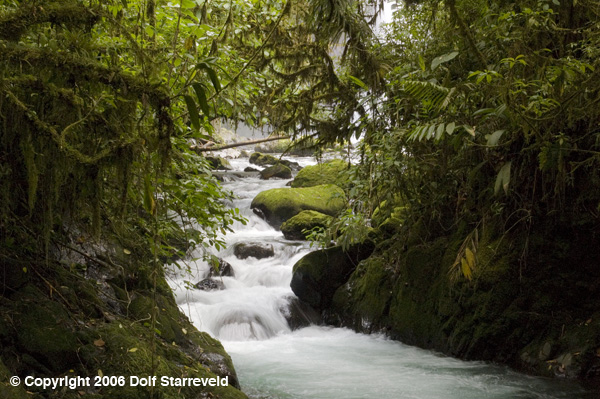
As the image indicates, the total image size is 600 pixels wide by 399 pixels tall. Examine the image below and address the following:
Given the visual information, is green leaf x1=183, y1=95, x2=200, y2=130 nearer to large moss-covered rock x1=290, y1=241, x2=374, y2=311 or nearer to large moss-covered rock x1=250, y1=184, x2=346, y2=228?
large moss-covered rock x1=290, y1=241, x2=374, y2=311

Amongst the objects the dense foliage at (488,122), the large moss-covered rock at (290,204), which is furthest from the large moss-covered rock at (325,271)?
the large moss-covered rock at (290,204)

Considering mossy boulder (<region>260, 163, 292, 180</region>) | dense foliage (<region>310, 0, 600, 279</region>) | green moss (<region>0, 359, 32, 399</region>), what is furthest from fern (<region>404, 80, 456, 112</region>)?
mossy boulder (<region>260, 163, 292, 180</region>)

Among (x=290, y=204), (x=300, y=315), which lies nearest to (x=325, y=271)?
(x=300, y=315)

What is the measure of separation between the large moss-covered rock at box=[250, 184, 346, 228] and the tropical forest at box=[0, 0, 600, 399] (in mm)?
3547

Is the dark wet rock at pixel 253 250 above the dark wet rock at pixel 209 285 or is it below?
above

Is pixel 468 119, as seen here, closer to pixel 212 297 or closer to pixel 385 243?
pixel 385 243

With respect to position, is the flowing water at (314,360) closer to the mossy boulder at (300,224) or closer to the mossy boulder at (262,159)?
the mossy boulder at (300,224)

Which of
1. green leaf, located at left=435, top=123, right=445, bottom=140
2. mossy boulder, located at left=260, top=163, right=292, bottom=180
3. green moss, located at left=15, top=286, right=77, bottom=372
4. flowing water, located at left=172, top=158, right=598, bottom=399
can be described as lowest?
flowing water, located at left=172, top=158, right=598, bottom=399

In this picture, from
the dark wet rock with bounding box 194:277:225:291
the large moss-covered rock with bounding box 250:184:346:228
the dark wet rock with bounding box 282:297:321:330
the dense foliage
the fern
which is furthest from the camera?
the large moss-covered rock with bounding box 250:184:346:228

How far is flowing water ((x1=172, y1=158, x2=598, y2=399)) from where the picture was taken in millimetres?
4355

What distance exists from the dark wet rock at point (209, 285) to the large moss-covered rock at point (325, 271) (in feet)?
4.89

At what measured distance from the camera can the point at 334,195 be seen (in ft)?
19.5

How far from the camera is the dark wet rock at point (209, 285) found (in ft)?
25.9

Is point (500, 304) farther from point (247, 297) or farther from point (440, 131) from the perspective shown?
point (247, 297)
